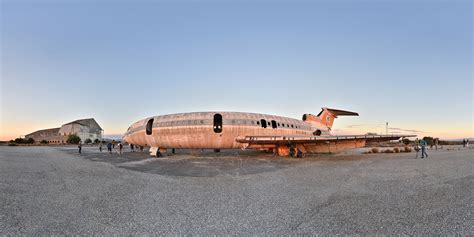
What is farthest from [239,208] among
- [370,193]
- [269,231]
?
[370,193]

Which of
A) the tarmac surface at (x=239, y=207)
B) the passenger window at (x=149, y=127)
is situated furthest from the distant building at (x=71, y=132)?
the tarmac surface at (x=239, y=207)

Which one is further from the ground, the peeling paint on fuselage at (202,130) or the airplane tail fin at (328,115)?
the airplane tail fin at (328,115)

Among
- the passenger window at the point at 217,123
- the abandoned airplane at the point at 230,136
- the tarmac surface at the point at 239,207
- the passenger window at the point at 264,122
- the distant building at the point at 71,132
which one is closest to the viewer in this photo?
the tarmac surface at the point at 239,207

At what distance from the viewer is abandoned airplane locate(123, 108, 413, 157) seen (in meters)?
22.7

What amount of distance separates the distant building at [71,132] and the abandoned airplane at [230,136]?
9075cm

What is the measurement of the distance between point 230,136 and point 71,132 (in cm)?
10137

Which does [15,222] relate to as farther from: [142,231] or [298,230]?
[298,230]

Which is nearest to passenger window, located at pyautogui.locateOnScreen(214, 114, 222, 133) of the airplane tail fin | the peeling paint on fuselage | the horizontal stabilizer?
the peeling paint on fuselage

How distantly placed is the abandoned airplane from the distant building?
90755 mm

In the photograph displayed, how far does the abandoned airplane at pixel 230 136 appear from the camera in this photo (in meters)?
22.7

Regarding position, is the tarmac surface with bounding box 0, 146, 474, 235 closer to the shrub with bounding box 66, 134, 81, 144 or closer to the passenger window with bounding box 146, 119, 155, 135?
the passenger window with bounding box 146, 119, 155, 135

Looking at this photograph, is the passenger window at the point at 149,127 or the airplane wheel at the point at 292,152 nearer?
the airplane wheel at the point at 292,152

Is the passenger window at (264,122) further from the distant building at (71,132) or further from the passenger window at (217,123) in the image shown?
the distant building at (71,132)

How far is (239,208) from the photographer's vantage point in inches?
237
